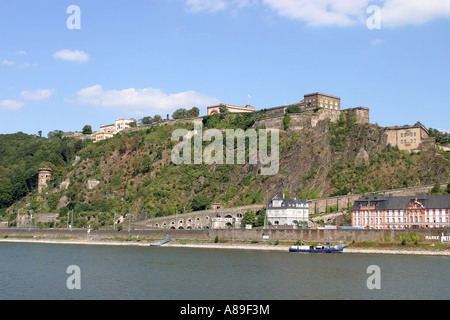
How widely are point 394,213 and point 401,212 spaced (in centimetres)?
91

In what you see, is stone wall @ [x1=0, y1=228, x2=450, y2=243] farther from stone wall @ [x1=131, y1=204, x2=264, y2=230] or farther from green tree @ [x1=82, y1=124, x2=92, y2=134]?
green tree @ [x1=82, y1=124, x2=92, y2=134]

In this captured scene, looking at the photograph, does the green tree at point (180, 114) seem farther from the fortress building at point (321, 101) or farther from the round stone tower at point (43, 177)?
Answer: the fortress building at point (321, 101)

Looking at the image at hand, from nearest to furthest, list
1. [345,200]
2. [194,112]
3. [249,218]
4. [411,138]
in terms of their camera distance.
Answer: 1. [249,218]
2. [345,200]
3. [411,138]
4. [194,112]

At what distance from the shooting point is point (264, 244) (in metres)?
66.2

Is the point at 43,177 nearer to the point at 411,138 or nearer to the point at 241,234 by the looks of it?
the point at 241,234

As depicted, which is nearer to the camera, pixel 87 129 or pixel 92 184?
pixel 92 184

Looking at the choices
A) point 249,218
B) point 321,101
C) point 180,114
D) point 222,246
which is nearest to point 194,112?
point 180,114

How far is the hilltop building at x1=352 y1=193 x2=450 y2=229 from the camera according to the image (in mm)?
62284

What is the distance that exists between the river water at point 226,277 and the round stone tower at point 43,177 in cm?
5882

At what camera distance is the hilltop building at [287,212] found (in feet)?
242

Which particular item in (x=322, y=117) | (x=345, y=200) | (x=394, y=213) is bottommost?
(x=394, y=213)

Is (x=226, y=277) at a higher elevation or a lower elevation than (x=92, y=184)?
lower

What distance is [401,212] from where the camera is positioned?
6500 centimetres
